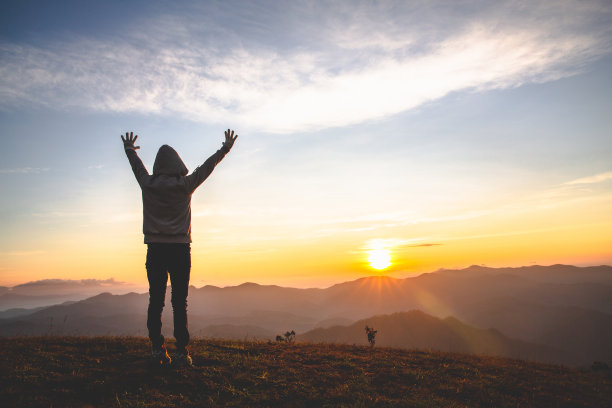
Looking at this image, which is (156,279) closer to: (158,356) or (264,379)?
(158,356)

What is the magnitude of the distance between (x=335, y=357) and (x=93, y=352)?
601 centimetres

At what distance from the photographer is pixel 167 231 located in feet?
20.7

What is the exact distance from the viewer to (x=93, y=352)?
297 inches

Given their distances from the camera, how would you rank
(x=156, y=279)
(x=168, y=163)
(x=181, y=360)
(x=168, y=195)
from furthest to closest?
(x=181, y=360)
(x=168, y=163)
(x=168, y=195)
(x=156, y=279)

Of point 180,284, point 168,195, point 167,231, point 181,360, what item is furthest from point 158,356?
point 168,195

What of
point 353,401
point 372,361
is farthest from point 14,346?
point 372,361

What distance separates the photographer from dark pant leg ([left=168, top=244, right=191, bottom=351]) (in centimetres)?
641

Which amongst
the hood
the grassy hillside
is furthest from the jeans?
the hood

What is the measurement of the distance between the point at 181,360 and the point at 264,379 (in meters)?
1.74

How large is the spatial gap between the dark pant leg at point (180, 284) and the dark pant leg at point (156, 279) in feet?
0.50

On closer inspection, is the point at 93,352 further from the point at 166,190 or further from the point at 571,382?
the point at 571,382

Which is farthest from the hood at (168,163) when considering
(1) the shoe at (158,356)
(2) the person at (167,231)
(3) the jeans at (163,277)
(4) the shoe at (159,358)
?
(4) the shoe at (159,358)

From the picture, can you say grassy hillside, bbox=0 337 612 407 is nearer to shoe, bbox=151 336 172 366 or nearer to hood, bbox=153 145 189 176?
shoe, bbox=151 336 172 366

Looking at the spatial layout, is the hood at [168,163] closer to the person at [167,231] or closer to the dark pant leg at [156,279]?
the person at [167,231]
